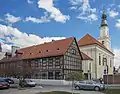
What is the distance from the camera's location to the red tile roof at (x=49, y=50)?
5853 cm

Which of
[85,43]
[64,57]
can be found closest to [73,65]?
[64,57]

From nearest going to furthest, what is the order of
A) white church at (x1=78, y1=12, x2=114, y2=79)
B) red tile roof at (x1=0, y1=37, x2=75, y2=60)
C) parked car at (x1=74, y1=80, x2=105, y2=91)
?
parked car at (x1=74, y1=80, x2=105, y2=91) < red tile roof at (x1=0, y1=37, x2=75, y2=60) < white church at (x1=78, y1=12, x2=114, y2=79)

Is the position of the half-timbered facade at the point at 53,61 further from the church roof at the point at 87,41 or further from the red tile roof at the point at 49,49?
the church roof at the point at 87,41

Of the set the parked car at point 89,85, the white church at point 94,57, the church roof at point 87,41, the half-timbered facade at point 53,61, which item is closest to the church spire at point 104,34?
the white church at point 94,57

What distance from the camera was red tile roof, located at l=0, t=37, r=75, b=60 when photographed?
58531 millimetres

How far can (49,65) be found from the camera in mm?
58344

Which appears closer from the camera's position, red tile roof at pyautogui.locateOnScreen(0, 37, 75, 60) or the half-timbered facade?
the half-timbered facade

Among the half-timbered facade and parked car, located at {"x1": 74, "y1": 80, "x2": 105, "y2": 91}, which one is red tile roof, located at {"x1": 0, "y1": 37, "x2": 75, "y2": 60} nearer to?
the half-timbered facade

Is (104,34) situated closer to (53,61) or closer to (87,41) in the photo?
(87,41)

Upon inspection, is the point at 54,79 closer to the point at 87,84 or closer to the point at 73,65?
the point at 73,65

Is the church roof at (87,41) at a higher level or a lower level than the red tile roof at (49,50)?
higher

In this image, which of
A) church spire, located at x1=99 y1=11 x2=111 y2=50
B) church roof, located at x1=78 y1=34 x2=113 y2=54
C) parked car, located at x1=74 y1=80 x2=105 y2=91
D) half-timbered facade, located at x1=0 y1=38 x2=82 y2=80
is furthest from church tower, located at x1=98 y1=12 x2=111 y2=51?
parked car, located at x1=74 y1=80 x2=105 y2=91

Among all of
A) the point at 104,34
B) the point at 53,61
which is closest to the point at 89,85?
the point at 53,61

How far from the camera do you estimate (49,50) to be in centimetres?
6194
